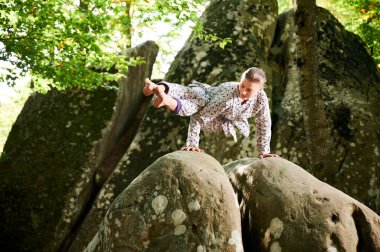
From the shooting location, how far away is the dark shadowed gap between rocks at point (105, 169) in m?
9.23

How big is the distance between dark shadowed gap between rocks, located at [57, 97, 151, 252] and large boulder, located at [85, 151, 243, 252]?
453 cm

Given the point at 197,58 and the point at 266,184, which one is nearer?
the point at 266,184

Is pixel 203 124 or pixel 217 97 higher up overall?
pixel 217 97

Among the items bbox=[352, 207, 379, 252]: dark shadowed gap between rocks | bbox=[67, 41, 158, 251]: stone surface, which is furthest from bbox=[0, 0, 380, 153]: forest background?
bbox=[352, 207, 379, 252]: dark shadowed gap between rocks

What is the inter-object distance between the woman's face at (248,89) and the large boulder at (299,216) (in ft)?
3.00

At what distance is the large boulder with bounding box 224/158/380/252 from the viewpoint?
15.2 ft

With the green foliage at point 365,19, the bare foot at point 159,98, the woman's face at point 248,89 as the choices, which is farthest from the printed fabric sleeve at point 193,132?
the green foliage at point 365,19

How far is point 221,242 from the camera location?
4645 mm

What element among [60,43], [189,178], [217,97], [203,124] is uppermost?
[60,43]

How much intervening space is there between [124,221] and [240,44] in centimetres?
691

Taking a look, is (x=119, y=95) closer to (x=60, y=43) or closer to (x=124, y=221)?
(x=60, y=43)

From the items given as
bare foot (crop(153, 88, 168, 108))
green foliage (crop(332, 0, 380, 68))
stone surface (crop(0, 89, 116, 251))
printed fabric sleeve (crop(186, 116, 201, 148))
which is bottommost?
stone surface (crop(0, 89, 116, 251))

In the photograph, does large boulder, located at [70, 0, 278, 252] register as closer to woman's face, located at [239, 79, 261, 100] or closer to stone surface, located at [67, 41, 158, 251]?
stone surface, located at [67, 41, 158, 251]

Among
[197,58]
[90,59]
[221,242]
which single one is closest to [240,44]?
[197,58]
